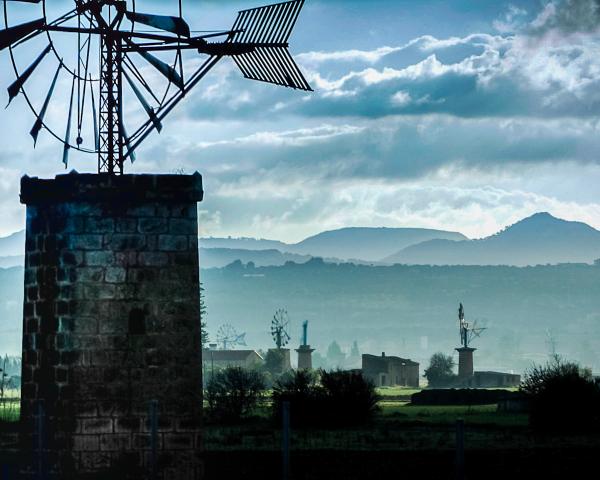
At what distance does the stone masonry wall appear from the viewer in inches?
778

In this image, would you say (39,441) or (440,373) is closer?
(39,441)

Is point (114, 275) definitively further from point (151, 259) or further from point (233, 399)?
point (233, 399)

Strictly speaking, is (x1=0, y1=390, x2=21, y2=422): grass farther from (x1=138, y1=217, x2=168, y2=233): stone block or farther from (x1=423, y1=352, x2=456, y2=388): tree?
(x1=423, y1=352, x2=456, y2=388): tree

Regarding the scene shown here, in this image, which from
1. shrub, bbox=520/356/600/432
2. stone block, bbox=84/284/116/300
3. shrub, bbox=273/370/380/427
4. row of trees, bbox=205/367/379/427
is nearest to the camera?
stone block, bbox=84/284/116/300

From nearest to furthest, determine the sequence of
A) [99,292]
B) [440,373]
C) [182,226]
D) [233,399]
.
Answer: [99,292]
[182,226]
[233,399]
[440,373]

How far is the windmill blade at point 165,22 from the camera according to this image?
75.0 feet

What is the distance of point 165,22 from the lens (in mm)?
22969

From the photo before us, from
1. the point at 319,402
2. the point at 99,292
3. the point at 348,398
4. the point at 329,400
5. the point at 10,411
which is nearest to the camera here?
the point at 99,292

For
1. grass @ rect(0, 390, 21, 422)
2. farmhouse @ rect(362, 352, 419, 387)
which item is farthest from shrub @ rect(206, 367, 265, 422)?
farmhouse @ rect(362, 352, 419, 387)

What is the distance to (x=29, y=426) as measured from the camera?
1994 centimetres

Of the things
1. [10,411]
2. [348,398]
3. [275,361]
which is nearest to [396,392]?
[275,361]

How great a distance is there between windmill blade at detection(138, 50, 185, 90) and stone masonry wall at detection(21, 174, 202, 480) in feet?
10.7

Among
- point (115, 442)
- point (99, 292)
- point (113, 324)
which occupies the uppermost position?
point (99, 292)

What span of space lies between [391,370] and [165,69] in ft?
388
